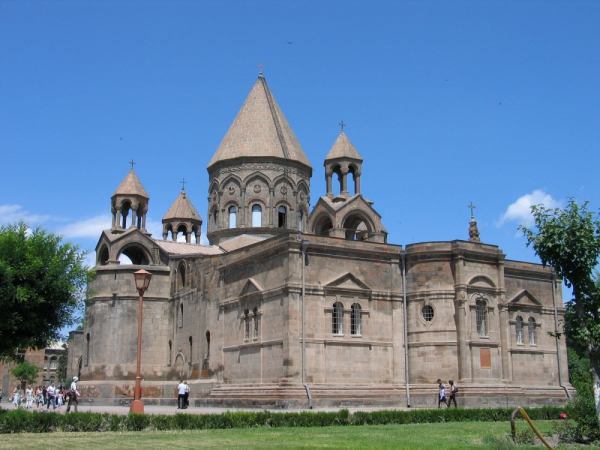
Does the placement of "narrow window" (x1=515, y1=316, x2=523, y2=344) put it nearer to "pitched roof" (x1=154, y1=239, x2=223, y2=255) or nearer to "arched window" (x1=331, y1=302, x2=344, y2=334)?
"arched window" (x1=331, y1=302, x2=344, y2=334)

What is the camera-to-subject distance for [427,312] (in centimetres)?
3169

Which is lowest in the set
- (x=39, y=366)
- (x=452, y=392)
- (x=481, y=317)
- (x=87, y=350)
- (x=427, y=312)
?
(x=452, y=392)

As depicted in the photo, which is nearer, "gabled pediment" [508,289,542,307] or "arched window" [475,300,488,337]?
"arched window" [475,300,488,337]

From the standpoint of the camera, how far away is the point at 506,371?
31.5 metres

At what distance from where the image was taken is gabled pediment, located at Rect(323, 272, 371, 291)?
30.6 m

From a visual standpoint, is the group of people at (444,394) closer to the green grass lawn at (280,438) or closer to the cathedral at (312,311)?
the cathedral at (312,311)

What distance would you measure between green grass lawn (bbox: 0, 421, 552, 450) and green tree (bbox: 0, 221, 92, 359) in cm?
572

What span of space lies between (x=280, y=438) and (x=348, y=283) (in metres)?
15.7

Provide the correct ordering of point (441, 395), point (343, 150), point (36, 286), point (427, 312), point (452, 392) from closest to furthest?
point (36, 286), point (441, 395), point (452, 392), point (427, 312), point (343, 150)

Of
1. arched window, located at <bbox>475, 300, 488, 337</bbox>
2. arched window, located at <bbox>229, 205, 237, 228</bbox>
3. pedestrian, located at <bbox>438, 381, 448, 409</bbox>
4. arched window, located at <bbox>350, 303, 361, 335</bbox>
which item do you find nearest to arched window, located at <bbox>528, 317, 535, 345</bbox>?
arched window, located at <bbox>475, 300, 488, 337</bbox>

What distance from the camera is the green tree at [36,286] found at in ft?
71.1

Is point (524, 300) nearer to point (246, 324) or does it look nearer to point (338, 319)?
point (338, 319)

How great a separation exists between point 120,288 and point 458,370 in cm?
2100

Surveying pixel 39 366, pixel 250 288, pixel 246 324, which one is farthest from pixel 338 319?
pixel 39 366
